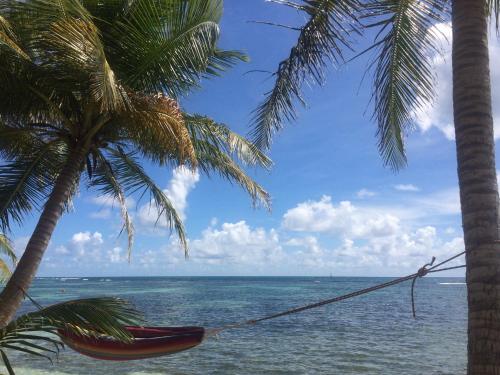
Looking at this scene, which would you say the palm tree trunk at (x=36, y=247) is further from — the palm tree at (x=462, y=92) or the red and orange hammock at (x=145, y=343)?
the palm tree at (x=462, y=92)

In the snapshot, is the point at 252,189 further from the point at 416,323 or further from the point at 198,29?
the point at 416,323

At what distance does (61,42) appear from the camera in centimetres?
412

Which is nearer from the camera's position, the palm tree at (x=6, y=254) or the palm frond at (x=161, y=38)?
the palm frond at (x=161, y=38)

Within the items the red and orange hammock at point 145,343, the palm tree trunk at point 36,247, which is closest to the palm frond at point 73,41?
the palm tree trunk at point 36,247

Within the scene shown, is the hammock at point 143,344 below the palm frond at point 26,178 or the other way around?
below

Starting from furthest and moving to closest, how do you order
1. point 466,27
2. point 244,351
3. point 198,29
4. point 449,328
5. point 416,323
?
1. point 416,323
2. point 449,328
3. point 244,351
4. point 198,29
5. point 466,27

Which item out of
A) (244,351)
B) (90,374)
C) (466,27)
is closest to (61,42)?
(466,27)

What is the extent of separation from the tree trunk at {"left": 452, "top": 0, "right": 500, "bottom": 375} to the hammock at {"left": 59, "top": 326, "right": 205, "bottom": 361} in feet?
8.65

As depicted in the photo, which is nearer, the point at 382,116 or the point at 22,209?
the point at 382,116

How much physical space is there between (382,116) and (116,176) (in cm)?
406

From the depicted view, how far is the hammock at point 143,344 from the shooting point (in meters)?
4.13

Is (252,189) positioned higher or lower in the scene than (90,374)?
higher

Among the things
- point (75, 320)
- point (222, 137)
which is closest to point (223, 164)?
point (222, 137)

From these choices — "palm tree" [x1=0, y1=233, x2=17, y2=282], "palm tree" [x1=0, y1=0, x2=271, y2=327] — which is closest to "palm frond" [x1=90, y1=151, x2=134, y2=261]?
"palm tree" [x1=0, y1=0, x2=271, y2=327]
